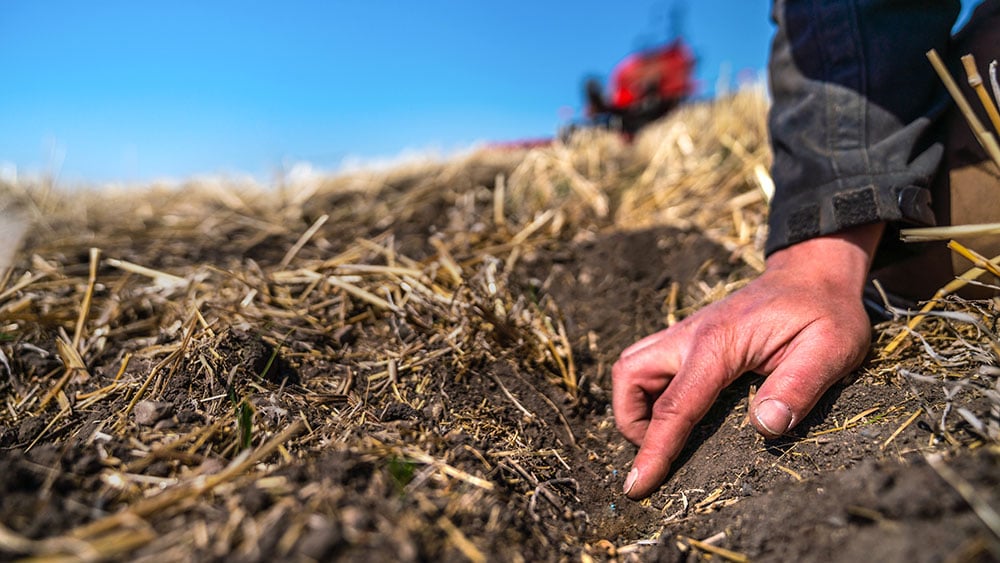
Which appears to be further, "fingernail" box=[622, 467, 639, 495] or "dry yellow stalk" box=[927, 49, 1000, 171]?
"fingernail" box=[622, 467, 639, 495]

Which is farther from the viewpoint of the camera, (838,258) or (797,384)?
(838,258)

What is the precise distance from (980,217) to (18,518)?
2110 mm

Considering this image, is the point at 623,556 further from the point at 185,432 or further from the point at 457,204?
the point at 457,204

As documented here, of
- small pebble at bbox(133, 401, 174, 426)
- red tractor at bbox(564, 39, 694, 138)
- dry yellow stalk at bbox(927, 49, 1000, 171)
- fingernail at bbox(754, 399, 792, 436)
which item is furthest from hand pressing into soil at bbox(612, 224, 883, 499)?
red tractor at bbox(564, 39, 694, 138)

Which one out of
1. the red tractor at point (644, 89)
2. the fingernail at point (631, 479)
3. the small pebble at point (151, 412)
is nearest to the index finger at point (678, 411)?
the fingernail at point (631, 479)

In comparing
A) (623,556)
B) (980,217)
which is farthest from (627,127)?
(623,556)

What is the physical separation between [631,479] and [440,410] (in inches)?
20.0

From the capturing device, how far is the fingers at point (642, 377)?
1.53m

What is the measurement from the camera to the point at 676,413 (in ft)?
4.64

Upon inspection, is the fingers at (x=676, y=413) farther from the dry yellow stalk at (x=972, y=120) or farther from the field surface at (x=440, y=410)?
the dry yellow stalk at (x=972, y=120)

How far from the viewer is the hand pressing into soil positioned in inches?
52.5

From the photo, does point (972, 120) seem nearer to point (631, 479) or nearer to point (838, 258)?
point (838, 258)

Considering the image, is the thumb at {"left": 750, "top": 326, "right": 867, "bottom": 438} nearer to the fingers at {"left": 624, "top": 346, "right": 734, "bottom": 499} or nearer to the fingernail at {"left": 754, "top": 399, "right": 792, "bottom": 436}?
the fingernail at {"left": 754, "top": 399, "right": 792, "bottom": 436}

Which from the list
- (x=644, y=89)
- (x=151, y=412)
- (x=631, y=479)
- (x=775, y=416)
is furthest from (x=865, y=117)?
(x=644, y=89)
